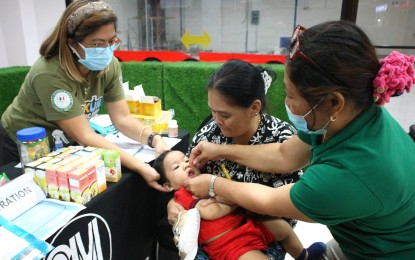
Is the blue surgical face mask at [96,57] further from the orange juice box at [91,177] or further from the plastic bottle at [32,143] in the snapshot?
the orange juice box at [91,177]

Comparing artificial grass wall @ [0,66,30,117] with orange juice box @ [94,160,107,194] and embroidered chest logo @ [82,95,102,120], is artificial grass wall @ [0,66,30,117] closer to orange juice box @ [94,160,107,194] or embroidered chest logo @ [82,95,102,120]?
embroidered chest logo @ [82,95,102,120]

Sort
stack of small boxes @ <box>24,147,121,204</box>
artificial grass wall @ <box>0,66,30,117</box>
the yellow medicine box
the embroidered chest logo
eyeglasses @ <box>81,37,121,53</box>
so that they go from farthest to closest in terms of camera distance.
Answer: artificial grass wall @ <box>0,66,30,117</box> < the yellow medicine box < the embroidered chest logo < eyeglasses @ <box>81,37,121,53</box> < stack of small boxes @ <box>24,147,121,204</box>

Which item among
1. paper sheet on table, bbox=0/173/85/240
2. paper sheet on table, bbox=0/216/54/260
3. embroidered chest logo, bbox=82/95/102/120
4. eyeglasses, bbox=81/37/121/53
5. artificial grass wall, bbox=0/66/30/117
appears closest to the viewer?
paper sheet on table, bbox=0/216/54/260

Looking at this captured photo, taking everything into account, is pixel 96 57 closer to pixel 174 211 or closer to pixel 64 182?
pixel 64 182

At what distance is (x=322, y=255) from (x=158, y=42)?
16.7ft

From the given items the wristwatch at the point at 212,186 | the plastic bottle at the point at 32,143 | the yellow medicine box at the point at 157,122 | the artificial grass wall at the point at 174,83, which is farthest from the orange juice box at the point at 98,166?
the artificial grass wall at the point at 174,83

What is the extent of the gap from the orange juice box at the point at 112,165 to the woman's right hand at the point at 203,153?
371mm

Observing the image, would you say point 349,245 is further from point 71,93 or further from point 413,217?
point 71,93

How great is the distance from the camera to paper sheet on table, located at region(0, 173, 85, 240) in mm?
1088

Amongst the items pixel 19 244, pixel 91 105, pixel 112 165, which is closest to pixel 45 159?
pixel 112 165

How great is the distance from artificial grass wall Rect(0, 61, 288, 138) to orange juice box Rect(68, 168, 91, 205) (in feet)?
7.25

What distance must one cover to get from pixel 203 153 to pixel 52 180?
683 mm

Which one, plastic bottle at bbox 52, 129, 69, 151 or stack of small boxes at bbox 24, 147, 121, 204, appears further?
plastic bottle at bbox 52, 129, 69, 151

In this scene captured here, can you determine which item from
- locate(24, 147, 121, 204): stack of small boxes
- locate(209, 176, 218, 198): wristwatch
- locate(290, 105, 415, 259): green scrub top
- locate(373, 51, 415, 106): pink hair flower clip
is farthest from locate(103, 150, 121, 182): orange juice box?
locate(373, 51, 415, 106): pink hair flower clip
